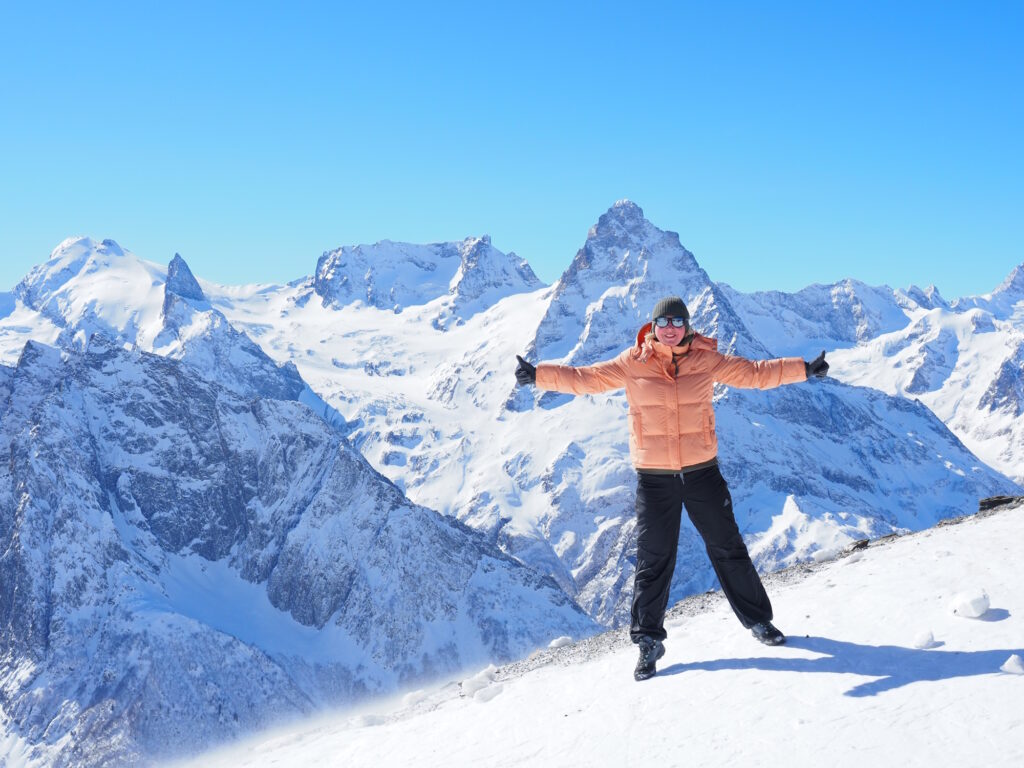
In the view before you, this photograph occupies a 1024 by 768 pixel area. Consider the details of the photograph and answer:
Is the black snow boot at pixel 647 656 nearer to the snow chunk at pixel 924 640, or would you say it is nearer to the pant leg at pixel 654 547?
the pant leg at pixel 654 547

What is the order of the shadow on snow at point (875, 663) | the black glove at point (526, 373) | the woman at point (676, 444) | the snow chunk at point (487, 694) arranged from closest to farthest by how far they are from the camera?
the shadow on snow at point (875, 663), the woman at point (676, 444), the black glove at point (526, 373), the snow chunk at point (487, 694)

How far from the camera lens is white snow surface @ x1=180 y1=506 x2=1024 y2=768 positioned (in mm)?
7984

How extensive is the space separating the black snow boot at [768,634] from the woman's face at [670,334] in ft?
11.9

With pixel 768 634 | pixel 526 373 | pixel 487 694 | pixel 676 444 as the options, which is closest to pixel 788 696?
pixel 768 634

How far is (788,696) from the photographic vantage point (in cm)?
905

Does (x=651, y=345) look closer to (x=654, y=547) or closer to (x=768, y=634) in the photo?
(x=654, y=547)

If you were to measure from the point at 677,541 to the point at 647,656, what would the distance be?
1.42 metres

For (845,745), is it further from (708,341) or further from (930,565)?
(930,565)

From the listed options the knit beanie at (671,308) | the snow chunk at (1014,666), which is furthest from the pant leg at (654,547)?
the snow chunk at (1014,666)

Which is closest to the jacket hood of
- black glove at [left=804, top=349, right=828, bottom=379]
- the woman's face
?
the woman's face

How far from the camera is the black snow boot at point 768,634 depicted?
10773 millimetres

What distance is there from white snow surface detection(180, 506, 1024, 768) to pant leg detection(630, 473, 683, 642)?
619 mm

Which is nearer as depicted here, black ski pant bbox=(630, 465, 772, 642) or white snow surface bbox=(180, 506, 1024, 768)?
white snow surface bbox=(180, 506, 1024, 768)

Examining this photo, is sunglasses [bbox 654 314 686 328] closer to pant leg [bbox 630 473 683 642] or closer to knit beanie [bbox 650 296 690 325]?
knit beanie [bbox 650 296 690 325]
